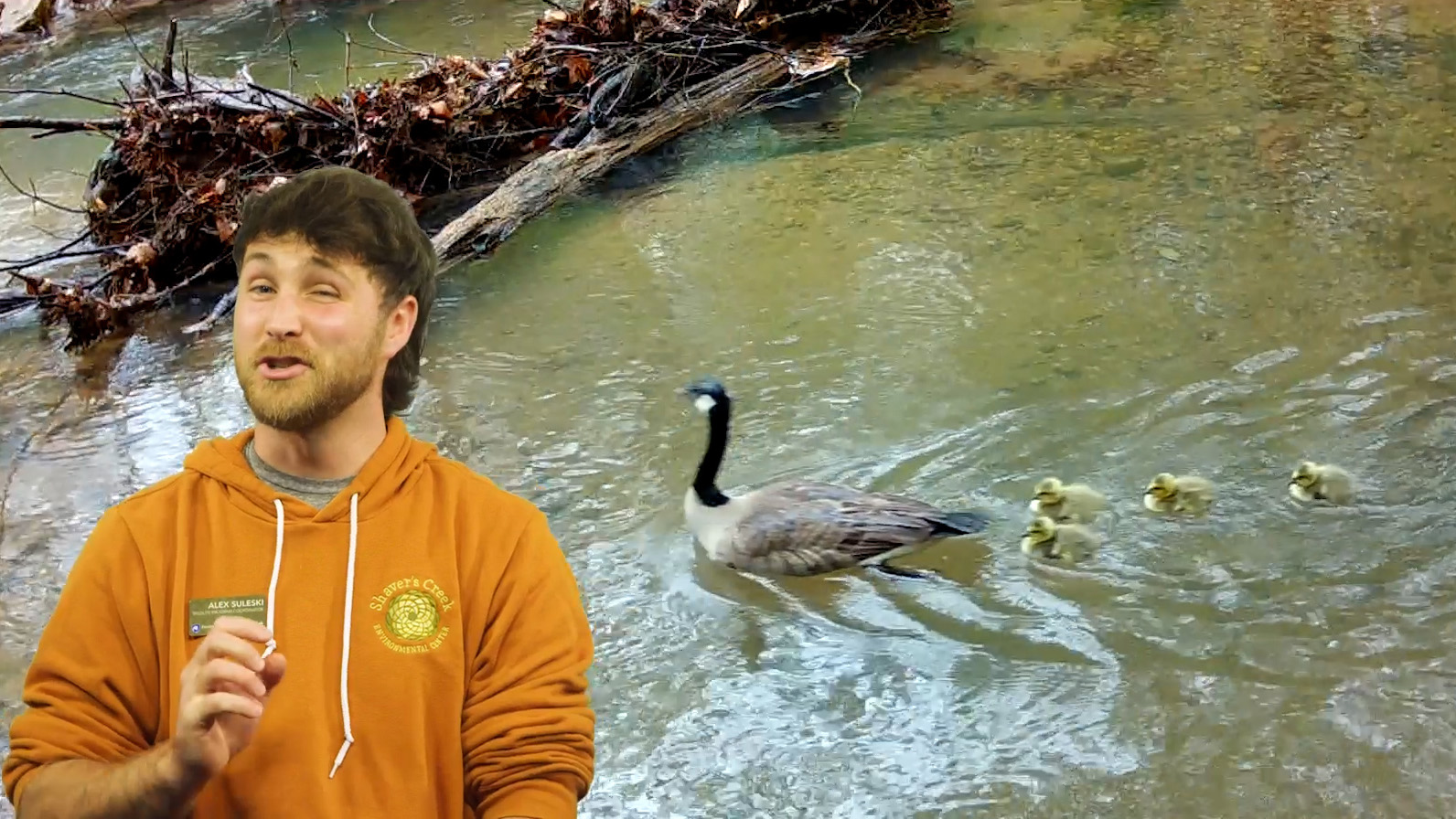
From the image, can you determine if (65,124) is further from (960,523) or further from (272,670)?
(272,670)

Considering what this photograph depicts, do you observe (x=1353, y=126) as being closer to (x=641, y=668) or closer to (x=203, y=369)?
(x=641, y=668)

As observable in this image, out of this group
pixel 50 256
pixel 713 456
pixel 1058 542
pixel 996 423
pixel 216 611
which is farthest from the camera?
pixel 50 256

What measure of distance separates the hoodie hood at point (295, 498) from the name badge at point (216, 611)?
0.41 ft

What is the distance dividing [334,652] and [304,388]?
35 centimetres

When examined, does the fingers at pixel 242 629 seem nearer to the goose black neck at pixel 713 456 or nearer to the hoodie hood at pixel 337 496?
the hoodie hood at pixel 337 496

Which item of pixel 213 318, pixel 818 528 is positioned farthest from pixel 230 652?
pixel 213 318

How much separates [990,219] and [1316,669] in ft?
11.6

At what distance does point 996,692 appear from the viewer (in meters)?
3.48

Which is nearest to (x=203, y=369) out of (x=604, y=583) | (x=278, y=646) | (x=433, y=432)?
(x=433, y=432)

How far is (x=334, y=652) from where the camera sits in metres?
1.70

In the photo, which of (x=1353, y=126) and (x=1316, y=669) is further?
(x=1353, y=126)

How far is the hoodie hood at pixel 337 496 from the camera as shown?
5.57 feet

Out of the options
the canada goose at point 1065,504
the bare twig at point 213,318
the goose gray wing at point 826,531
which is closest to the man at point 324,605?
the goose gray wing at point 826,531

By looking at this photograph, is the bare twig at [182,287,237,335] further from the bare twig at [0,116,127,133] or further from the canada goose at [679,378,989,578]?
the canada goose at [679,378,989,578]
